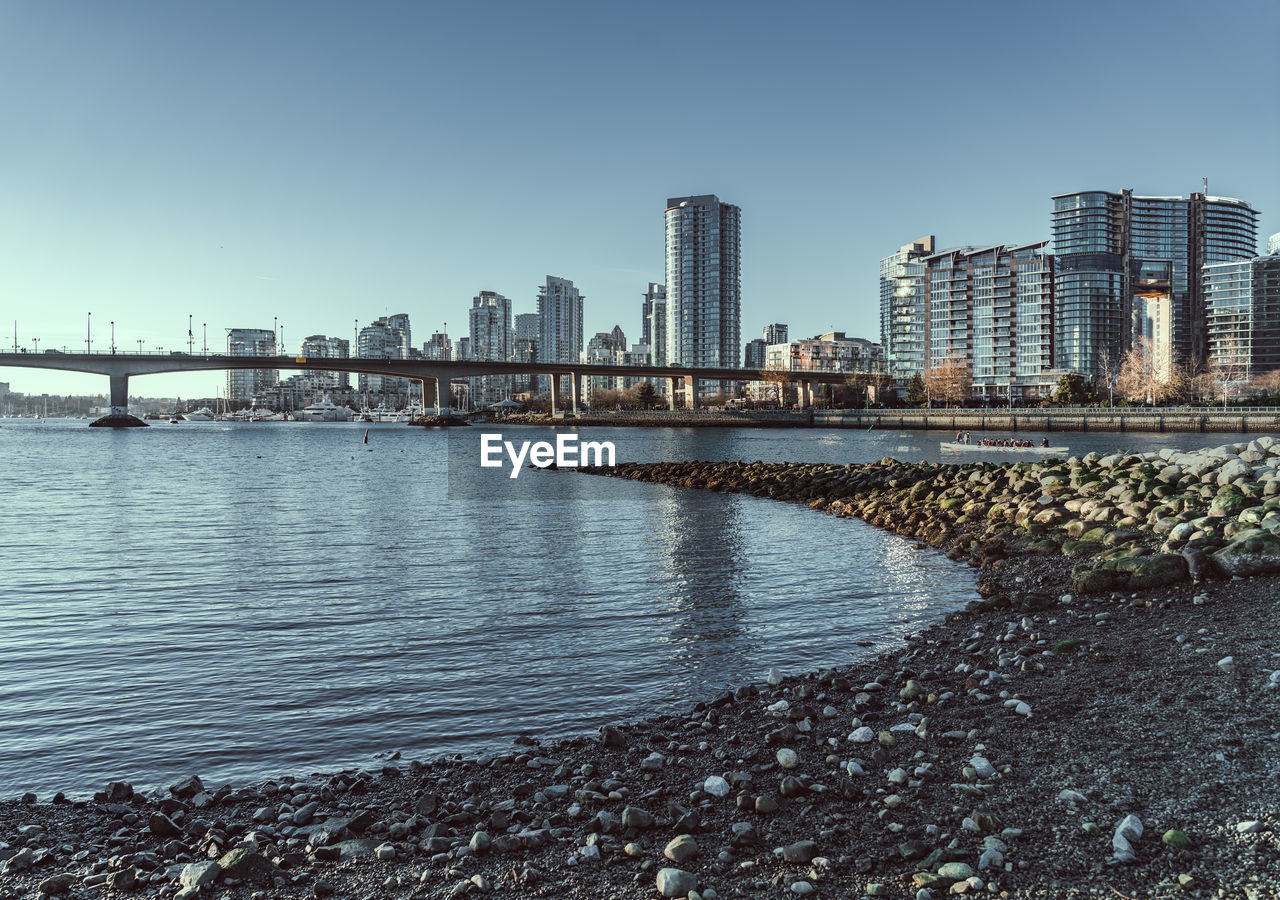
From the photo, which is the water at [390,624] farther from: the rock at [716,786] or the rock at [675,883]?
the rock at [675,883]

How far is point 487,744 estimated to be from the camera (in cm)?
946

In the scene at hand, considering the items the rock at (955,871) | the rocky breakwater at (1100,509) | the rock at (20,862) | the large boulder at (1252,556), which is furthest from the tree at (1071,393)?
the rock at (20,862)

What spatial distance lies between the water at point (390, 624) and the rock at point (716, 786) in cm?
276

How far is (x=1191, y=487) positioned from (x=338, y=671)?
2274cm

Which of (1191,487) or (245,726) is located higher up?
(1191,487)

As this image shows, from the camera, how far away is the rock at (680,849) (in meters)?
6.12

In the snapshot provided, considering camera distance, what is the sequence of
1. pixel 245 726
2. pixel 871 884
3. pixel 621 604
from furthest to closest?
pixel 621 604
pixel 245 726
pixel 871 884

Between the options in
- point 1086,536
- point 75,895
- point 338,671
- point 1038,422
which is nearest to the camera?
point 75,895

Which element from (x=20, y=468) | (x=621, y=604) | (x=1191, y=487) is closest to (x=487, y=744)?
(x=621, y=604)

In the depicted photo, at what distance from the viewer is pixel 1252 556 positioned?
1435 cm

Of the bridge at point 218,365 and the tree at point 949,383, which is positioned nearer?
the bridge at point 218,365

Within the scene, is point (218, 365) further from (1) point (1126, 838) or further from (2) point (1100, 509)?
(1) point (1126, 838)

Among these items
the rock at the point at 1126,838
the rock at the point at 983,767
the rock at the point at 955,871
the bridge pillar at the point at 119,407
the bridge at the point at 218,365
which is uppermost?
the bridge at the point at 218,365

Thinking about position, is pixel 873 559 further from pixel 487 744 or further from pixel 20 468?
pixel 20 468
